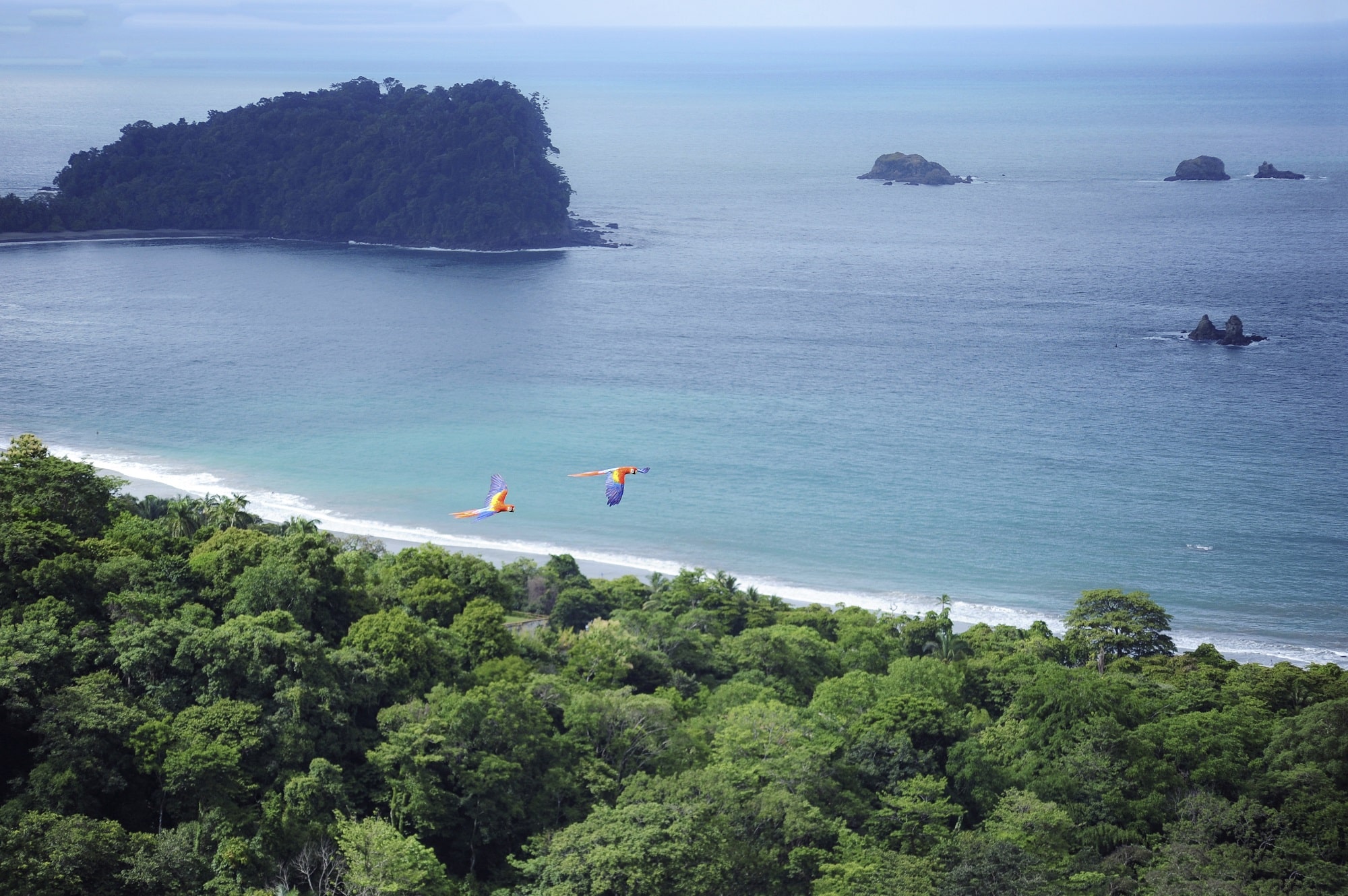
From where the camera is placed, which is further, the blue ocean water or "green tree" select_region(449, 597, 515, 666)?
the blue ocean water

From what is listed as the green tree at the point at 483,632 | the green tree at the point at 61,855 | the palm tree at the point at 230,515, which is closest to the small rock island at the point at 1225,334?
the green tree at the point at 483,632

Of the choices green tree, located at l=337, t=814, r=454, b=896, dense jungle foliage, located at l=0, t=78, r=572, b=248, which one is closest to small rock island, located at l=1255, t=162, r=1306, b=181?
dense jungle foliage, located at l=0, t=78, r=572, b=248

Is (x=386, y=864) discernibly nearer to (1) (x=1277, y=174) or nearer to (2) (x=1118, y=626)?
(2) (x=1118, y=626)

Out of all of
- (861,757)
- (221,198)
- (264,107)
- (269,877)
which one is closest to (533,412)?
(861,757)

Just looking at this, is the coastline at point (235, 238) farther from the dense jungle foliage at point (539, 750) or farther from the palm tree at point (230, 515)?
the dense jungle foliage at point (539, 750)

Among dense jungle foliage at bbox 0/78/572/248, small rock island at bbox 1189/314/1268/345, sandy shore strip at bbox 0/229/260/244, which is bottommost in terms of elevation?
small rock island at bbox 1189/314/1268/345

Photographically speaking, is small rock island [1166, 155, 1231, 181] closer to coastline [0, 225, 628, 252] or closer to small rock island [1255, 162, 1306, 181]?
small rock island [1255, 162, 1306, 181]

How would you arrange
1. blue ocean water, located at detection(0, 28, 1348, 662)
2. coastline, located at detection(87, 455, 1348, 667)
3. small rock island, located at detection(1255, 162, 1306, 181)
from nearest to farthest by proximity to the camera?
coastline, located at detection(87, 455, 1348, 667)
blue ocean water, located at detection(0, 28, 1348, 662)
small rock island, located at detection(1255, 162, 1306, 181)
